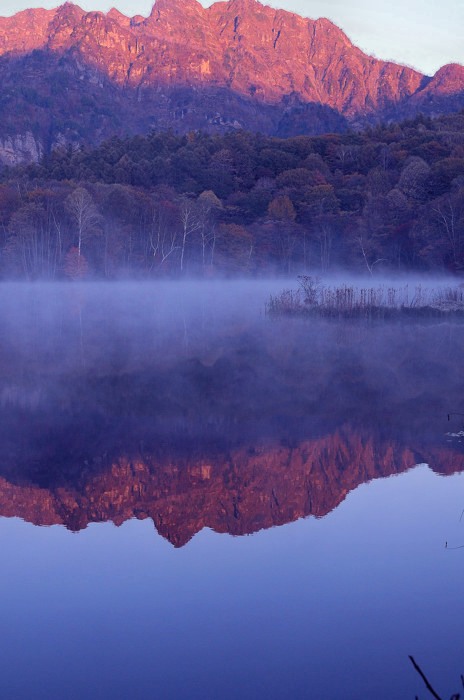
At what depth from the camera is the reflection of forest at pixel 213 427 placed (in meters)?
7.38

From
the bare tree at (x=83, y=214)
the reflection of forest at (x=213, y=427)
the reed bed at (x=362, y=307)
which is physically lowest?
the reflection of forest at (x=213, y=427)

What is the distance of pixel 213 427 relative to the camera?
1061 centimetres

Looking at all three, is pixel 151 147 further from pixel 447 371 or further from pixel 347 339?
pixel 447 371

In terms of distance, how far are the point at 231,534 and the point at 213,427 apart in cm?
414

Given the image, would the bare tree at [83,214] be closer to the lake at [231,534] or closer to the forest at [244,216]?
the forest at [244,216]

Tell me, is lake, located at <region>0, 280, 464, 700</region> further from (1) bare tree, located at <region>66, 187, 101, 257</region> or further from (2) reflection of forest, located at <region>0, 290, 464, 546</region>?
(1) bare tree, located at <region>66, 187, 101, 257</region>

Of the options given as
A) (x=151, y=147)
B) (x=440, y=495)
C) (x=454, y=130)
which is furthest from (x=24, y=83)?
(x=440, y=495)

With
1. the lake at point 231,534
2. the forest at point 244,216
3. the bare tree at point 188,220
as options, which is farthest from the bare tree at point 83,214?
the lake at point 231,534

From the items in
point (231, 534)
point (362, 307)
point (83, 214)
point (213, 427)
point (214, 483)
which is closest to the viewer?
point (231, 534)

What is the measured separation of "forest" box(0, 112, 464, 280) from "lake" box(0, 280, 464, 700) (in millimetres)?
38709

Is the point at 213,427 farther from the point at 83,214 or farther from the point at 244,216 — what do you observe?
the point at 244,216

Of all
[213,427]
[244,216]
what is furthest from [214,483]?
[244,216]

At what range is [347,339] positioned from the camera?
21.3 metres

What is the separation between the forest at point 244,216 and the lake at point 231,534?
3871cm
